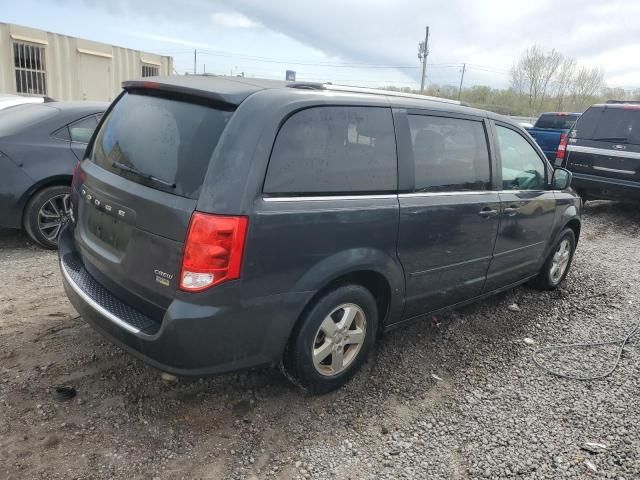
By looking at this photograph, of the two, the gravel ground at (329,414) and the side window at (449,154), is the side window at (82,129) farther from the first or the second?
the side window at (449,154)

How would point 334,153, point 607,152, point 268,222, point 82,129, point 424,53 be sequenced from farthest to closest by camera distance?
1. point 424,53
2. point 607,152
3. point 82,129
4. point 334,153
5. point 268,222

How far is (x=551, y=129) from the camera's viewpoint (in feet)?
46.8

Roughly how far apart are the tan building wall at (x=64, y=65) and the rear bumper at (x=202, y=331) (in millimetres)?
14010

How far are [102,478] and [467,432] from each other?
1.92m

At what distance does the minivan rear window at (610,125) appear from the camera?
831 cm

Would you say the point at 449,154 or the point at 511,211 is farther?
the point at 511,211

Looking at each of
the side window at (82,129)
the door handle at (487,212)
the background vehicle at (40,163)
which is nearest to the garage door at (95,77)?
the background vehicle at (40,163)

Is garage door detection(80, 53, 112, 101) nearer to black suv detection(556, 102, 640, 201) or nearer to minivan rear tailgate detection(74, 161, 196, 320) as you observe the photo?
black suv detection(556, 102, 640, 201)

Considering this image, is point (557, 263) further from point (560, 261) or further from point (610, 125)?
point (610, 125)

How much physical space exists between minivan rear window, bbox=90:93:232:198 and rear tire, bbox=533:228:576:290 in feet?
12.1

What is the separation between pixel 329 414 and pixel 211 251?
127 cm

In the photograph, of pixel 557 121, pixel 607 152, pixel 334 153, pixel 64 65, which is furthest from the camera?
pixel 64 65

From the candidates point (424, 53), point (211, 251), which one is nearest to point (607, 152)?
point (211, 251)

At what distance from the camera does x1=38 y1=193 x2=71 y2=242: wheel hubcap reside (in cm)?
524
